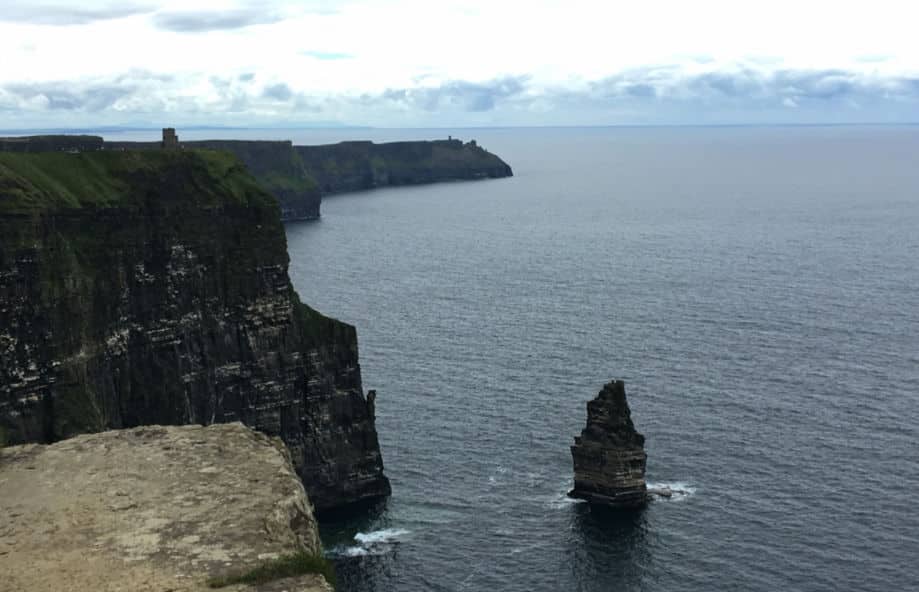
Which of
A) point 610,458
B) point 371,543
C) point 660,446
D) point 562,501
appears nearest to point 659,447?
point 660,446

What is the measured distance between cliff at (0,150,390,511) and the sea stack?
65.0 feet

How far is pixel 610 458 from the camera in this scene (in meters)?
109

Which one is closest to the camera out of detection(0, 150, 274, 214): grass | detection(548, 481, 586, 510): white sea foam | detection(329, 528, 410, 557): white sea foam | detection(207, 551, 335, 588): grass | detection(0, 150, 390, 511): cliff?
detection(207, 551, 335, 588): grass

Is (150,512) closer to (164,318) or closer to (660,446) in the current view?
(164,318)

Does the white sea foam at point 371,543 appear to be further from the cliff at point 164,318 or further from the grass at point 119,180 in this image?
the grass at point 119,180

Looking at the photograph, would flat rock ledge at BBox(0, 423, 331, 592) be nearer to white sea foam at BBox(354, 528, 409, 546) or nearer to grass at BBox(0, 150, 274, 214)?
grass at BBox(0, 150, 274, 214)

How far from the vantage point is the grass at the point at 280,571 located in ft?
120

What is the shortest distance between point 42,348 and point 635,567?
50.0 meters

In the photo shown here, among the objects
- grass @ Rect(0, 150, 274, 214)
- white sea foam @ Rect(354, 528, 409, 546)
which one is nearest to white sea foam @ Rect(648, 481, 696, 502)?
white sea foam @ Rect(354, 528, 409, 546)

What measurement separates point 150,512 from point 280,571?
7348mm

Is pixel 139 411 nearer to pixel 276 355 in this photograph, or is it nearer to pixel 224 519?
pixel 276 355

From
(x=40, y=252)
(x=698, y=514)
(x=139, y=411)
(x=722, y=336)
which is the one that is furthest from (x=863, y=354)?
(x=40, y=252)

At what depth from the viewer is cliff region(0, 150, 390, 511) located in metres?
88.3

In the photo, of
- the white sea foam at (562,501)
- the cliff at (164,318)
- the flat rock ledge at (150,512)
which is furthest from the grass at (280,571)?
the white sea foam at (562,501)
